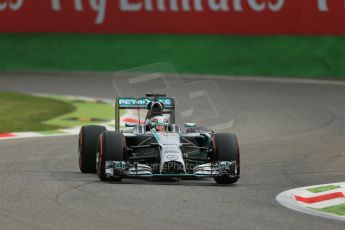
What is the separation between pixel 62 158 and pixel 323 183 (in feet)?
13.9

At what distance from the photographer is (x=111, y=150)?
41.5ft

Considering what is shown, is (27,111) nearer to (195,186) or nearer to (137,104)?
(137,104)

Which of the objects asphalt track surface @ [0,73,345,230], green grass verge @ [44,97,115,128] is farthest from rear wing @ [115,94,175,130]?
green grass verge @ [44,97,115,128]

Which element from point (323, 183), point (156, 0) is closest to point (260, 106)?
point (156, 0)

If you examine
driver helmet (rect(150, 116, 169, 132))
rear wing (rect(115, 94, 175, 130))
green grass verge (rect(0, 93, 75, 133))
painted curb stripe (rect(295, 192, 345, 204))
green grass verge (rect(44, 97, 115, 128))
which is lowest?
painted curb stripe (rect(295, 192, 345, 204))

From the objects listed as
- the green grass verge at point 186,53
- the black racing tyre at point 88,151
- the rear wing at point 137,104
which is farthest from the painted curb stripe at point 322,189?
the green grass verge at point 186,53

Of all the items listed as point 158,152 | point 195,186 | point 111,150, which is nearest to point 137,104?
point 158,152

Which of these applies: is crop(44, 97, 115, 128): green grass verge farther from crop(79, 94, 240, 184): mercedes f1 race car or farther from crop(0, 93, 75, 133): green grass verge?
crop(79, 94, 240, 184): mercedes f1 race car

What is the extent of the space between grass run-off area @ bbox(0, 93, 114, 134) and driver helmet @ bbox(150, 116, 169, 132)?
5.73m

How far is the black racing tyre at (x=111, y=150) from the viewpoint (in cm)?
1265

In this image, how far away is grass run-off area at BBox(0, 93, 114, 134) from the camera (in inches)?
787

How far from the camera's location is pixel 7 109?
23094mm

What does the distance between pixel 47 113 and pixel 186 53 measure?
7.90 metres

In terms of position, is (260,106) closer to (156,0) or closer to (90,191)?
(156,0)
